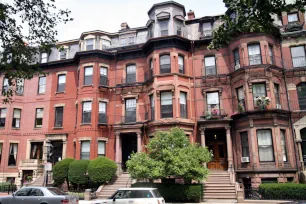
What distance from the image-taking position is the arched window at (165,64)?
24453 mm

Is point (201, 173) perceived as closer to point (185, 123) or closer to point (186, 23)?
point (185, 123)

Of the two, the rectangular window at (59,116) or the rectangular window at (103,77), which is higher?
the rectangular window at (103,77)

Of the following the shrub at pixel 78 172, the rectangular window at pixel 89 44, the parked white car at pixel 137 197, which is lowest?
the parked white car at pixel 137 197

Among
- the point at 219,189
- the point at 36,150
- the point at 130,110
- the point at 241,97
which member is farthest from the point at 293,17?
the point at 36,150

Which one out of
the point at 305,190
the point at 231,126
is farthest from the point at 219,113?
the point at 305,190

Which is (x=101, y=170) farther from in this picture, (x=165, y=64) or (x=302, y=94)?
(x=302, y=94)

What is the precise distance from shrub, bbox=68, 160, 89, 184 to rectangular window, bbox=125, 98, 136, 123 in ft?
18.1

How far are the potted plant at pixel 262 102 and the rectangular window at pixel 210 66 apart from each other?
5004mm

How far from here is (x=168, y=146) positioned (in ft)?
60.6

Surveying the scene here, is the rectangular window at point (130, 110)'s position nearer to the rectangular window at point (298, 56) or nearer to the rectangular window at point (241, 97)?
the rectangular window at point (241, 97)

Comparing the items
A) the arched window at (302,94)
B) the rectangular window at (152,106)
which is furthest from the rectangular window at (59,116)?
the arched window at (302,94)

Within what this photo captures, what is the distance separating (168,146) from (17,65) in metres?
10.5

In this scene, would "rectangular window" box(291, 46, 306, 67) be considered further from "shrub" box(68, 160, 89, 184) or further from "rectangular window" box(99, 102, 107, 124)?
"shrub" box(68, 160, 89, 184)

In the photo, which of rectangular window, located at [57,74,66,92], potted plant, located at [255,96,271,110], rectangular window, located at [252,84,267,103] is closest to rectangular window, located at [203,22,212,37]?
rectangular window, located at [252,84,267,103]
